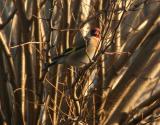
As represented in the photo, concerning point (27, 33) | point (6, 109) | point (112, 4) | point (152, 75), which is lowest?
point (6, 109)

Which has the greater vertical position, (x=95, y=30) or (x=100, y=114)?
(x=95, y=30)

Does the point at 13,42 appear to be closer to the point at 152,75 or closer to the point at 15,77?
the point at 15,77

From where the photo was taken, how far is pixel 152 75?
23.5ft

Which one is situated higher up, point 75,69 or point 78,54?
point 78,54

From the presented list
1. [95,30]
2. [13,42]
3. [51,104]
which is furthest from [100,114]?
[13,42]

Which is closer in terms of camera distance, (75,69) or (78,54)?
(78,54)

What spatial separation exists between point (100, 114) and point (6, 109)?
142 cm

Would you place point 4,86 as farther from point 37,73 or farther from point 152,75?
point 152,75

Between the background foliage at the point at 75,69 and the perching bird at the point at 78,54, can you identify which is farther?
the background foliage at the point at 75,69

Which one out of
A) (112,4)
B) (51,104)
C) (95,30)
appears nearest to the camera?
(112,4)

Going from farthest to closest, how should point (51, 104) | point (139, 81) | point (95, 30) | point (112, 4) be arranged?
point (139, 81), point (51, 104), point (95, 30), point (112, 4)

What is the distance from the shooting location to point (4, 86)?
714 centimetres

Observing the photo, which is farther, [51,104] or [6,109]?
[6,109]

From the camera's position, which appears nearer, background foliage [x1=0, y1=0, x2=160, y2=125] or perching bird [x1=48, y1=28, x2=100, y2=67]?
perching bird [x1=48, y1=28, x2=100, y2=67]
